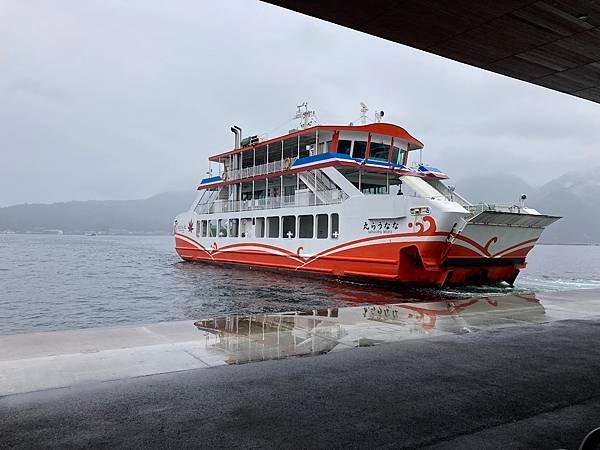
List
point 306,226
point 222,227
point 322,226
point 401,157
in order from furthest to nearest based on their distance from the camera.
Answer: point 222,227 → point 401,157 → point 306,226 → point 322,226

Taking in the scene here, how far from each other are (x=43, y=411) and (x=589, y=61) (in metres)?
8.78

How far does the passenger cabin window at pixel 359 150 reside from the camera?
27.0 meters

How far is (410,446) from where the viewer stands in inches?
135

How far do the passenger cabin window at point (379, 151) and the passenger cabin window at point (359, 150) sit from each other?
623mm

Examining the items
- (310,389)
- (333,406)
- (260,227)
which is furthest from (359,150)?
(333,406)

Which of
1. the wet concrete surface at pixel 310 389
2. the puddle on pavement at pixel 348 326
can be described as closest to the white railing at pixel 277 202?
the puddle on pavement at pixel 348 326

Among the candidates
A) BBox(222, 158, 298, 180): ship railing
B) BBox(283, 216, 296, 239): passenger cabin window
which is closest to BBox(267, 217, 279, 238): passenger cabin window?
BBox(283, 216, 296, 239): passenger cabin window

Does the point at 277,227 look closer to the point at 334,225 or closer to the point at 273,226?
the point at 273,226

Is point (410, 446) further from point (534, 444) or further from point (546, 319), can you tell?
point (546, 319)

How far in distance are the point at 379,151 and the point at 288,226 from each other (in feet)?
22.5

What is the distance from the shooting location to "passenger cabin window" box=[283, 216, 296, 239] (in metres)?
28.8

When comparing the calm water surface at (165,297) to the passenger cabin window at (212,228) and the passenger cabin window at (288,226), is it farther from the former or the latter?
the passenger cabin window at (212,228)

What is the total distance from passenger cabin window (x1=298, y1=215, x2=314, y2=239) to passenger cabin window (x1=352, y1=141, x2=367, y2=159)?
4.27 m

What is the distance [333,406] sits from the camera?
4277mm
